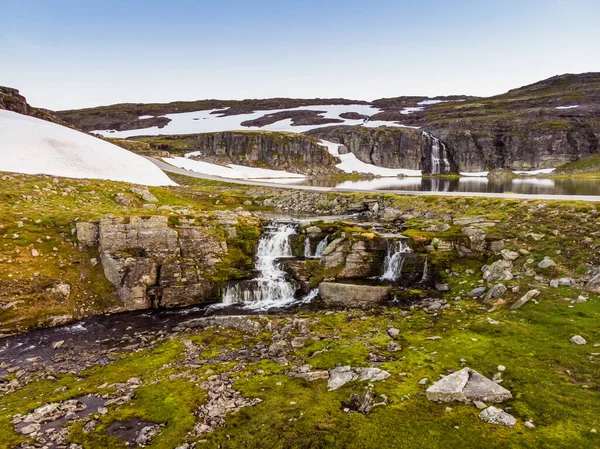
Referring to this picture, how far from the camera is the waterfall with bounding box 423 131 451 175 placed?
14539 centimetres

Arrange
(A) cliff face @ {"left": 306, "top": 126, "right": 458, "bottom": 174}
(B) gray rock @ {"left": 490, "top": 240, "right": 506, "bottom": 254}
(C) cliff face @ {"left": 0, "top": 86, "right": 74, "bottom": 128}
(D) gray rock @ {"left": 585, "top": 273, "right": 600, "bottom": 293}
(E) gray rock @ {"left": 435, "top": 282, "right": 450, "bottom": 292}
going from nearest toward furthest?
(D) gray rock @ {"left": 585, "top": 273, "right": 600, "bottom": 293} → (E) gray rock @ {"left": 435, "top": 282, "right": 450, "bottom": 292} → (B) gray rock @ {"left": 490, "top": 240, "right": 506, "bottom": 254} → (C) cliff face @ {"left": 0, "top": 86, "right": 74, "bottom": 128} → (A) cliff face @ {"left": 306, "top": 126, "right": 458, "bottom": 174}

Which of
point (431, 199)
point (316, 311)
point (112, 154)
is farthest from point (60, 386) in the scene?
point (112, 154)

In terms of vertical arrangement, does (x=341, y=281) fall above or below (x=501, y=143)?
below

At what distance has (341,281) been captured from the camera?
77.3 ft

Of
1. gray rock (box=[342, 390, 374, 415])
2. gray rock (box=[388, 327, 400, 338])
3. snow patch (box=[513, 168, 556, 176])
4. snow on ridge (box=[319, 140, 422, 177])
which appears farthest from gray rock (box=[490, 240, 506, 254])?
snow patch (box=[513, 168, 556, 176])

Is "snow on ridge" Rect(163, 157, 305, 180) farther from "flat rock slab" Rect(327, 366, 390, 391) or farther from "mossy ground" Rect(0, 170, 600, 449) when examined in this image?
"flat rock slab" Rect(327, 366, 390, 391)

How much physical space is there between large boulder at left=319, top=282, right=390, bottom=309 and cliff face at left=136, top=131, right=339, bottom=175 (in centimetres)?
11041

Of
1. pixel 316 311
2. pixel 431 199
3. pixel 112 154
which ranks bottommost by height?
pixel 316 311

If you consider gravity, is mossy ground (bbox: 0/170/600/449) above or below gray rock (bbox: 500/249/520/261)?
below

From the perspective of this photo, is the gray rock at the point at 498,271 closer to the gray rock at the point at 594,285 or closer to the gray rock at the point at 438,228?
the gray rock at the point at 594,285

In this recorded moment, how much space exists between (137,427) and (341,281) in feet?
51.6

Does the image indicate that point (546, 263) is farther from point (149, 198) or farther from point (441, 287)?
point (149, 198)

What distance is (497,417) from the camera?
28.3 feet

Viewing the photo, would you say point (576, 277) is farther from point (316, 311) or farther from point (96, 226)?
point (96, 226)
